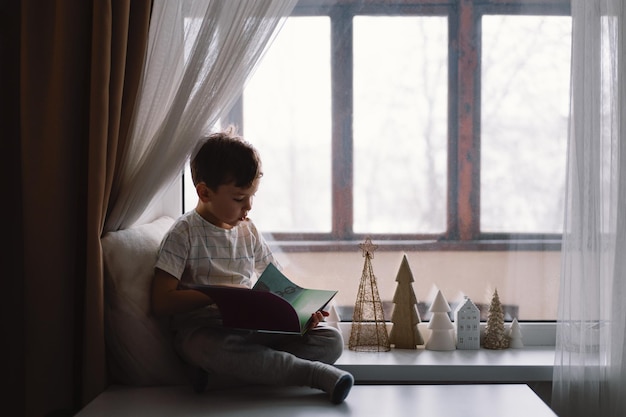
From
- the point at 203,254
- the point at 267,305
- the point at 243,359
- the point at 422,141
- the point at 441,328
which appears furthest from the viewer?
the point at 422,141

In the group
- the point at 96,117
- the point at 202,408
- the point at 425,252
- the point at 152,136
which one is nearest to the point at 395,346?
the point at 425,252

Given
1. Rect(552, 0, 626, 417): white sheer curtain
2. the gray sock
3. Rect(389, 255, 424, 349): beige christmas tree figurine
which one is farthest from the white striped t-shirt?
Rect(552, 0, 626, 417): white sheer curtain

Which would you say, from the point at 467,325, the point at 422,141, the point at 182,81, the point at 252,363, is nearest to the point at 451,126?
the point at 422,141

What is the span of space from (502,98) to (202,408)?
4.11ft

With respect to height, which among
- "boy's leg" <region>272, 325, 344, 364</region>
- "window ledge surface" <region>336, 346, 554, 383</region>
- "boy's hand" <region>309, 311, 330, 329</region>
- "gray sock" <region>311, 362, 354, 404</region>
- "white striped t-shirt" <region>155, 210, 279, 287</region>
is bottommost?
"window ledge surface" <region>336, 346, 554, 383</region>

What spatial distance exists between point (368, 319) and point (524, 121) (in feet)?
2.45

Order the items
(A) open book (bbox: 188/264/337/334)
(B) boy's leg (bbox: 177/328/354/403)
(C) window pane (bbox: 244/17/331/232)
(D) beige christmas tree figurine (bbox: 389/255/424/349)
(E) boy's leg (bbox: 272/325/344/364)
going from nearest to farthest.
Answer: (A) open book (bbox: 188/264/337/334)
(B) boy's leg (bbox: 177/328/354/403)
(E) boy's leg (bbox: 272/325/344/364)
(D) beige christmas tree figurine (bbox: 389/255/424/349)
(C) window pane (bbox: 244/17/331/232)

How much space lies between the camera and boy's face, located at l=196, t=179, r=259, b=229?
1.81m

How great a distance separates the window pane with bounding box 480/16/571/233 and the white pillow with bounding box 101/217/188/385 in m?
1.01

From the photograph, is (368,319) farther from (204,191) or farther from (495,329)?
(204,191)

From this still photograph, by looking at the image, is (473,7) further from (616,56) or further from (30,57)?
(30,57)

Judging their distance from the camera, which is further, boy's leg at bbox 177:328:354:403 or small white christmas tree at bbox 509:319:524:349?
small white christmas tree at bbox 509:319:524:349

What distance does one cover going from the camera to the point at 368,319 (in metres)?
2.18

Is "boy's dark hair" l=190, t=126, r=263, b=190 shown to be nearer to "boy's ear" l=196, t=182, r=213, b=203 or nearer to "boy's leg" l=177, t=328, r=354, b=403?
"boy's ear" l=196, t=182, r=213, b=203
